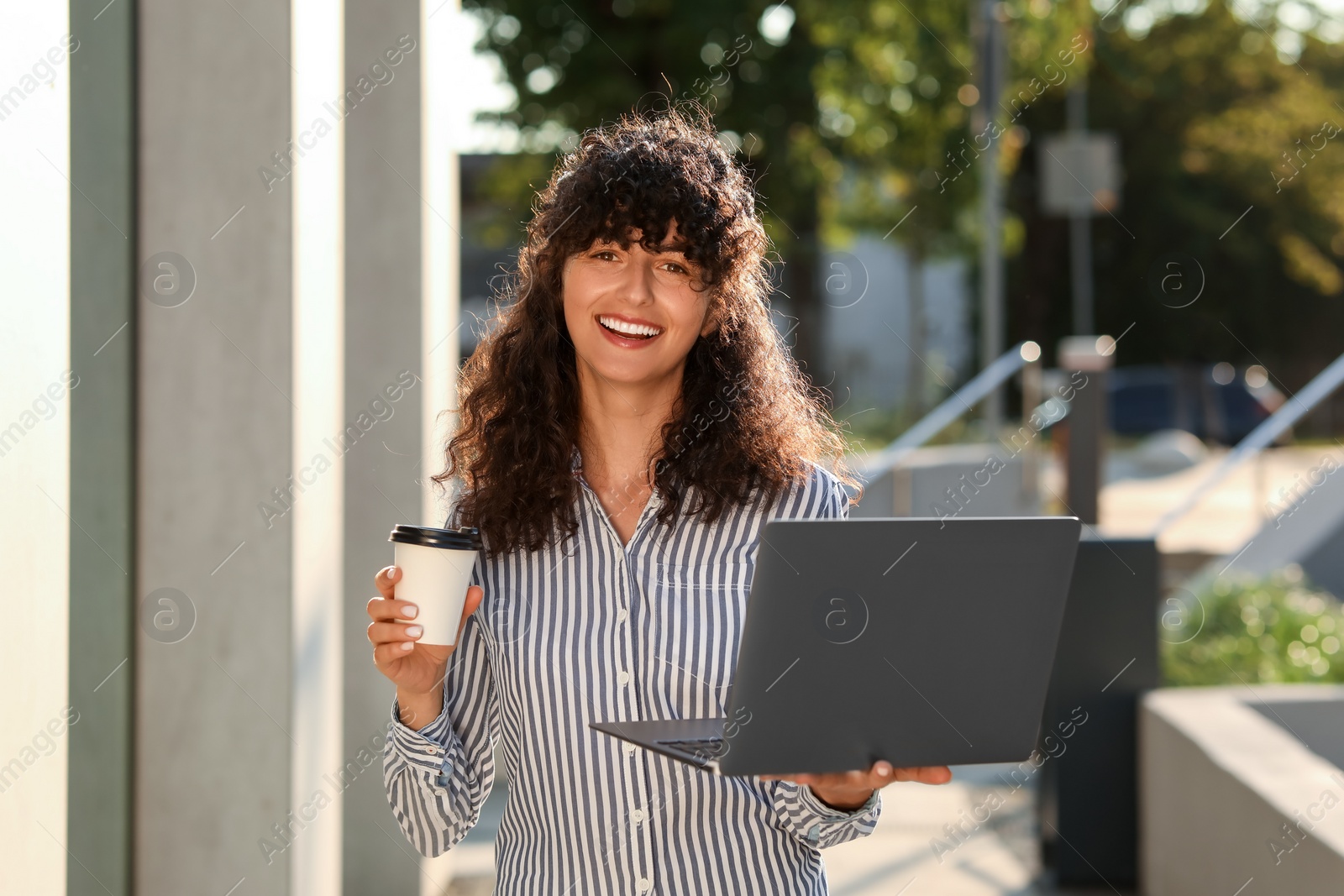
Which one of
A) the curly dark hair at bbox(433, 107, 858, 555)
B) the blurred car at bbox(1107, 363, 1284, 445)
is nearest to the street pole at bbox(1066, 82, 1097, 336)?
the blurred car at bbox(1107, 363, 1284, 445)

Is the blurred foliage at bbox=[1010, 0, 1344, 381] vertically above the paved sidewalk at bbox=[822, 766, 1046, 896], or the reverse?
the blurred foliage at bbox=[1010, 0, 1344, 381]

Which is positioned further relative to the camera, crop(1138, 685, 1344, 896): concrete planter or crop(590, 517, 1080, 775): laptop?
crop(1138, 685, 1344, 896): concrete planter

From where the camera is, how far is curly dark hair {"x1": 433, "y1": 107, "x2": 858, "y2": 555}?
6.62ft

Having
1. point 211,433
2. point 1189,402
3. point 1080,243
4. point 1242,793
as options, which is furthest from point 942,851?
point 1189,402

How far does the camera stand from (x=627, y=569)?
203cm

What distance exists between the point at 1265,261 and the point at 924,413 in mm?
12764

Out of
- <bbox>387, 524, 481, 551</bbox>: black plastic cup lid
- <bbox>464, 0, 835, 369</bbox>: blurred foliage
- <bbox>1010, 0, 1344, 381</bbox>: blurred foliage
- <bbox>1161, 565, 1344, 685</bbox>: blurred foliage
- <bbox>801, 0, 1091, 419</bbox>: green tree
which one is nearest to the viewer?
<bbox>387, 524, 481, 551</bbox>: black plastic cup lid

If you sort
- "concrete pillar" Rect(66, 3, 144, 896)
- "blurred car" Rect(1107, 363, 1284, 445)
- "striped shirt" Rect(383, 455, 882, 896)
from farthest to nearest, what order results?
"blurred car" Rect(1107, 363, 1284, 445) < "concrete pillar" Rect(66, 3, 144, 896) < "striped shirt" Rect(383, 455, 882, 896)

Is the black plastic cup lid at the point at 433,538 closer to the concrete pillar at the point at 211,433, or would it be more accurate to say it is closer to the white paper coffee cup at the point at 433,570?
the white paper coffee cup at the point at 433,570

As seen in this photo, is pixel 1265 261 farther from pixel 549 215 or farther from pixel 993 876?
pixel 549 215

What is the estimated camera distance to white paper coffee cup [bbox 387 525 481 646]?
1742 millimetres

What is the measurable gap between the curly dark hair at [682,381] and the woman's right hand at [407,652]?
24 cm

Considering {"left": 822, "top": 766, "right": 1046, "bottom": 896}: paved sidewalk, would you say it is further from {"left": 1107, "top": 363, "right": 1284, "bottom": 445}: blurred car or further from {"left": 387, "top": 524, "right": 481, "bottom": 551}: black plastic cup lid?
{"left": 1107, "top": 363, "right": 1284, "bottom": 445}: blurred car

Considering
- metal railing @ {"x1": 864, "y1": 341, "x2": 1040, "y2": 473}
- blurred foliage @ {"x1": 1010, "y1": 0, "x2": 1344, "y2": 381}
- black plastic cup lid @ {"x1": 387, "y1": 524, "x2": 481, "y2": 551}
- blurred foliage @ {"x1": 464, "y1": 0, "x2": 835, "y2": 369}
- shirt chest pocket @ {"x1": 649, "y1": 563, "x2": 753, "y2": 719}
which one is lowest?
shirt chest pocket @ {"x1": 649, "y1": 563, "x2": 753, "y2": 719}
